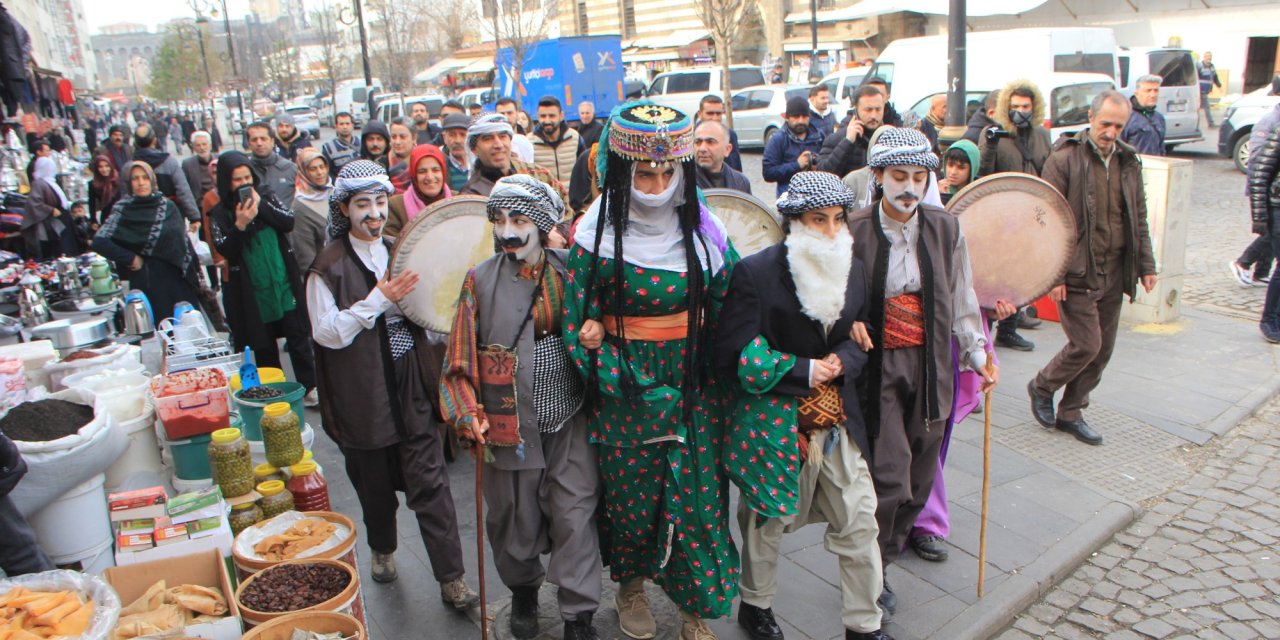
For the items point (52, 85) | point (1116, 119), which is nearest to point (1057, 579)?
point (1116, 119)

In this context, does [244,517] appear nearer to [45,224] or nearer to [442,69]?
[45,224]

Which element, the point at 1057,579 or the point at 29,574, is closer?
the point at 29,574

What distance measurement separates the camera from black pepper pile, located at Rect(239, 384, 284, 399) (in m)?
4.88

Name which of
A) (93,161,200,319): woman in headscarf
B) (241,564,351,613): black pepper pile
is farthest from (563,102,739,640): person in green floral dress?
(93,161,200,319): woman in headscarf

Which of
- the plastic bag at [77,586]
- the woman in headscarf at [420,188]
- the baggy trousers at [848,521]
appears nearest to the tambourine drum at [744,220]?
the baggy trousers at [848,521]

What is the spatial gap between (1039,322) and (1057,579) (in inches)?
166

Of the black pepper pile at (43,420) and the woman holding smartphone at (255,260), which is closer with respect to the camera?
→ the black pepper pile at (43,420)

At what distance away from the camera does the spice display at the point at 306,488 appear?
13.3 feet

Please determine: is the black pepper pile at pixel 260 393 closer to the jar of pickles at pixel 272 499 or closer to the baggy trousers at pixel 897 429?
the jar of pickles at pixel 272 499

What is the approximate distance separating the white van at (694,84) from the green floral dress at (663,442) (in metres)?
20.5

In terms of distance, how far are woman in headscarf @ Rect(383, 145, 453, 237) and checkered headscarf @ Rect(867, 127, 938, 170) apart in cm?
245

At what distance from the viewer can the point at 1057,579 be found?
423 centimetres

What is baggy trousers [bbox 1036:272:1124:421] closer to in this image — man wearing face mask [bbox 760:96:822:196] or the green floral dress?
the green floral dress

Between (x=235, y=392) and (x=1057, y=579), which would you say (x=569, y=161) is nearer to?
(x=235, y=392)
